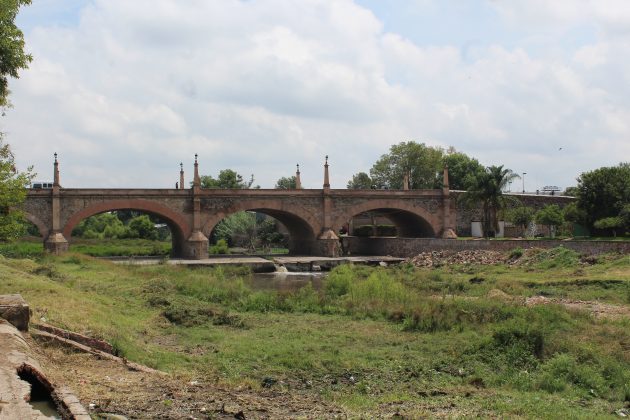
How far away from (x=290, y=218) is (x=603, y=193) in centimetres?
2370

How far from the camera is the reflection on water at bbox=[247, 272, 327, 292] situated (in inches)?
1239

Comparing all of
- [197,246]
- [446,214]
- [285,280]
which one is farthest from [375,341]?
[446,214]

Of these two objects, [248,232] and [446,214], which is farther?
[248,232]

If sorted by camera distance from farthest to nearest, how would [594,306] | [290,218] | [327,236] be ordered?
[290,218] < [327,236] < [594,306]

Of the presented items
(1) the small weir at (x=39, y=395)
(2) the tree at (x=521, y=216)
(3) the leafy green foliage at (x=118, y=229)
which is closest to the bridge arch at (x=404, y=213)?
(2) the tree at (x=521, y=216)

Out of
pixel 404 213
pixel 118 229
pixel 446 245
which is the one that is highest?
Result: pixel 404 213

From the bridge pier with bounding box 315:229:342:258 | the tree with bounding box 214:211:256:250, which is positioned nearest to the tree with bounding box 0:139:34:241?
the bridge pier with bounding box 315:229:342:258

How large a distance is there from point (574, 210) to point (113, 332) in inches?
1522

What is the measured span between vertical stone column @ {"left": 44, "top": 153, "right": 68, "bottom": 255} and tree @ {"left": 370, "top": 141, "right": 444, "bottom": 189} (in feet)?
140

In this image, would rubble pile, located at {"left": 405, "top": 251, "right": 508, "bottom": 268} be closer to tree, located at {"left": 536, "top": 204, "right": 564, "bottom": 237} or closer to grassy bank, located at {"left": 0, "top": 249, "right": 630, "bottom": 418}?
tree, located at {"left": 536, "top": 204, "right": 564, "bottom": 237}

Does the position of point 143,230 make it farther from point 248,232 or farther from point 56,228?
point 56,228

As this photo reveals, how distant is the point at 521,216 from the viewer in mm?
50406

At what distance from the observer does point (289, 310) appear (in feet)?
66.4

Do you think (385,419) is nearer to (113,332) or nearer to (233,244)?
(113,332)
